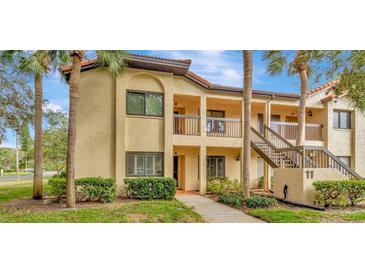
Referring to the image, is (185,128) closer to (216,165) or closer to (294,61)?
(216,165)

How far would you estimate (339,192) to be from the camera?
8422mm

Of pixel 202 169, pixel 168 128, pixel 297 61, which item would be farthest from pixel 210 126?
pixel 297 61

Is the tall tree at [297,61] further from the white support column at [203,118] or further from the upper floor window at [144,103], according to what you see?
the upper floor window at [144,103]

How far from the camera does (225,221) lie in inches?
277

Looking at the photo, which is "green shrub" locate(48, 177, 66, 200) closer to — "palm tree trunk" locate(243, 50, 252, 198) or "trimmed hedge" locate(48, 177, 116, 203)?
"trimmed hedge" locate(48, 177, 116, 203)

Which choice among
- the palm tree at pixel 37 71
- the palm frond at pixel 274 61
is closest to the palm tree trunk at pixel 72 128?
the palm tree at pixel 37 71

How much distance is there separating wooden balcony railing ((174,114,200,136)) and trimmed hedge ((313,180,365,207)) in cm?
513

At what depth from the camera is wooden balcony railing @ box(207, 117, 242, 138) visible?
475 inches

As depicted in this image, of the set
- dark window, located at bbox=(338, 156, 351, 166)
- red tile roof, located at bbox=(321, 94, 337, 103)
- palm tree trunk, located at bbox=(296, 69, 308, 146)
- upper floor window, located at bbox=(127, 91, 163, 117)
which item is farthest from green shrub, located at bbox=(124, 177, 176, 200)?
dark window, located at bbox=(338, 156, 351, 166)

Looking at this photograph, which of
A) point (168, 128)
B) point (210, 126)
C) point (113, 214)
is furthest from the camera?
point (210, 126)

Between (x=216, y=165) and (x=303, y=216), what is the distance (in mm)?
6229
